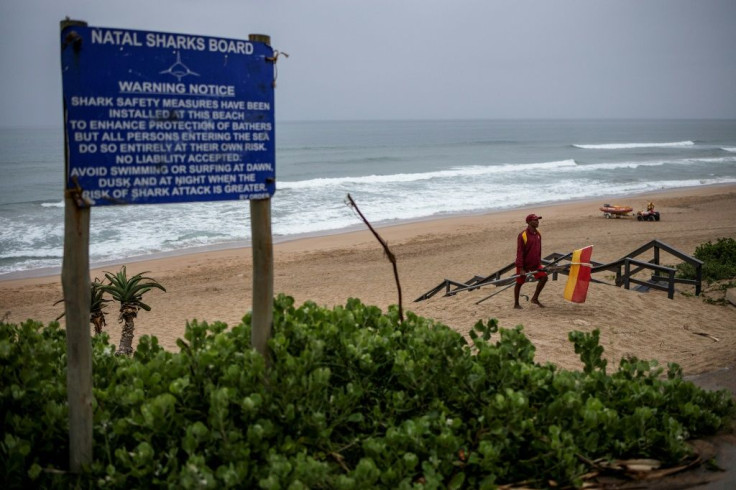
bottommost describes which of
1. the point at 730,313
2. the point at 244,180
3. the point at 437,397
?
the point at 730,313

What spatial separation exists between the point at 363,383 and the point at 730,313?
7.25 metres

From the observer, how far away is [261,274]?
148 inches

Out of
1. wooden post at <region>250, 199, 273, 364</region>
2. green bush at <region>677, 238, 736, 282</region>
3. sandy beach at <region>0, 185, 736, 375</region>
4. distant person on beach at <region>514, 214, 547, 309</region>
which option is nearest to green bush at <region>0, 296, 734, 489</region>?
wooden post at <region>250, 199, 273, 364</region>

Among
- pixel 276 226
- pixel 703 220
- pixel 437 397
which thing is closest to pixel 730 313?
pixel 437 397

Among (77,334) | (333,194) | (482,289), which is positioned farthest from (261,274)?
(333,194)

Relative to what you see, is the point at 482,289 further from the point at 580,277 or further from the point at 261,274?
the point at 261,274

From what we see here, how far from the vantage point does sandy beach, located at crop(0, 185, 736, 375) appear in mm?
8195

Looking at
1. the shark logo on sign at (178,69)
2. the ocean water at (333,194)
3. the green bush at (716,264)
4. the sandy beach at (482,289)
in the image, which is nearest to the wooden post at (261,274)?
the shark logo on sign at (178,69)

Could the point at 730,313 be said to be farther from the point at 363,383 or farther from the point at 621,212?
the point at 621,212

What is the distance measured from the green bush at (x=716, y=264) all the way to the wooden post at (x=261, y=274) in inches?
364

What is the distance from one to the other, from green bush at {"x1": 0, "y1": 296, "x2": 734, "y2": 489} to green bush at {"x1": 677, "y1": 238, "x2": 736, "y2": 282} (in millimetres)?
7414

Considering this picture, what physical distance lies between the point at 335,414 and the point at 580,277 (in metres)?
6.33

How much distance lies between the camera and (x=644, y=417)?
3789 millimetres

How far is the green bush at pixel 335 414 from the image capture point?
3.17 meters
